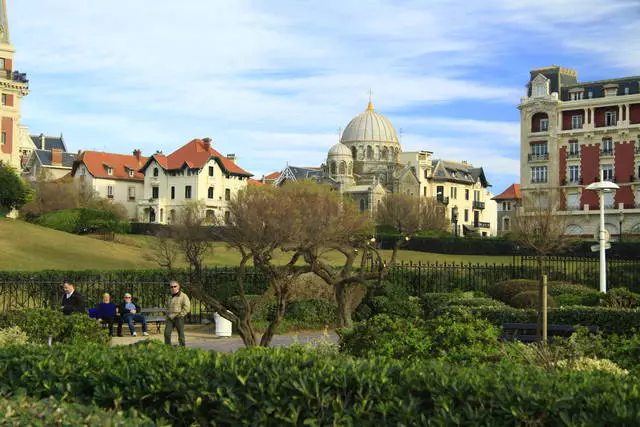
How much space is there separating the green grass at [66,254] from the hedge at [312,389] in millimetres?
31868

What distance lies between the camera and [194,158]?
98688 millimetres

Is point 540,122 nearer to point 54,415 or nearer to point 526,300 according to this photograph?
point 526,300

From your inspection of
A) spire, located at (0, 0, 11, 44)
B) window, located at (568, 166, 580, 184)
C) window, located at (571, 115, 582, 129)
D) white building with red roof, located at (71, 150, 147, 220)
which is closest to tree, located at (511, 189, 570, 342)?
window, located at (568, 166, 580, 184)

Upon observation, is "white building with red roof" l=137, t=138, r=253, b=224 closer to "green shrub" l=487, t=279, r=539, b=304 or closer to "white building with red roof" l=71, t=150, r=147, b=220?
"white building with red roof" l=71, t=150, r=147, b=220

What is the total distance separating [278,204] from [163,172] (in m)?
43.8

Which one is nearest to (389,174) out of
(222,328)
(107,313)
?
(222,328)

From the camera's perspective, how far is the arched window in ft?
258

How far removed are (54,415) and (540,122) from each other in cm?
7597

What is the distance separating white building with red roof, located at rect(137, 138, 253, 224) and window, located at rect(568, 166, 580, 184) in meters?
37.5

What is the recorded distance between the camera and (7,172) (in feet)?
204

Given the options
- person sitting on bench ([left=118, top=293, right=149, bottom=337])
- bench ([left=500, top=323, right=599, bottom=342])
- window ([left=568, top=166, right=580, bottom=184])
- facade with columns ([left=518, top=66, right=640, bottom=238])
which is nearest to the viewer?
bench ([left=500, top=323, right=599, bottom=342])

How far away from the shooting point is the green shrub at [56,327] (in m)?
16.6

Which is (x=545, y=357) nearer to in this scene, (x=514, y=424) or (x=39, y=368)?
(x=514, y=424)

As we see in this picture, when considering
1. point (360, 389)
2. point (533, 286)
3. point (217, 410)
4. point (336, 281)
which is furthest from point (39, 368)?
point (533, 286)
